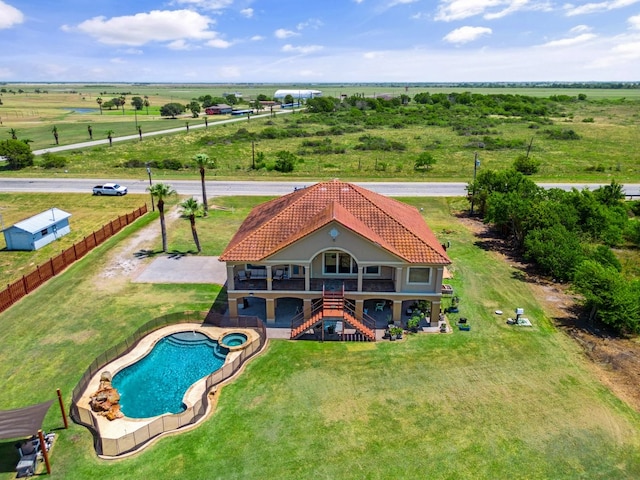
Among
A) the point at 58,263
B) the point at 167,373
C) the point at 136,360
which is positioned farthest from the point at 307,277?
the point at 58,263

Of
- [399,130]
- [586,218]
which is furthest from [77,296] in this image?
[399,130]

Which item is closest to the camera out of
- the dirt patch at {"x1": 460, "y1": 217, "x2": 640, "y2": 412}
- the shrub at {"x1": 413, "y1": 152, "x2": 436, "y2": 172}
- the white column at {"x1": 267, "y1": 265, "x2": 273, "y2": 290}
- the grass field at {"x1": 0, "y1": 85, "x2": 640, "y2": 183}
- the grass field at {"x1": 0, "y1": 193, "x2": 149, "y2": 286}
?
the dirt patch at {"x1": 460, "y1": 217, "x2": 640, "y2": 412}

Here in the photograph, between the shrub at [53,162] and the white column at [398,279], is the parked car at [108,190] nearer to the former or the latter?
the shrub at [53,162]

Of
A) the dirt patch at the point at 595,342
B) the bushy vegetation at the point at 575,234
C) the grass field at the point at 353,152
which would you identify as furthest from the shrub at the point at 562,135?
the dirt patch at the point at 595,342

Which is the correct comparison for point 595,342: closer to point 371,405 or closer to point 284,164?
point 371,405

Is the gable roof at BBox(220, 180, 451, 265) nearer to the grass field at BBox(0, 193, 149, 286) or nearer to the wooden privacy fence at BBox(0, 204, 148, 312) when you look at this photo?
the wooden privacy fence at BBox(0, 204, 148, 312)

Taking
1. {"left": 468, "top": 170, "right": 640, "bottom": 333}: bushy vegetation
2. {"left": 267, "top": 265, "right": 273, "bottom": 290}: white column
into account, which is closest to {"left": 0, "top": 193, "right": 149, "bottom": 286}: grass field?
{"left": 267, "top": 265, "right": 273, "bottom": 290}: white column

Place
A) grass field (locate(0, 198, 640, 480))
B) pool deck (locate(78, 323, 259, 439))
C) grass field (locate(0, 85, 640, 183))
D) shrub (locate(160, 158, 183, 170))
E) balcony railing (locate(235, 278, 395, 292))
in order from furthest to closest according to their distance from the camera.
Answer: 1. shrub (locate(160, 158, 183, 170))
2. grass field (locate(0, 85, 640, 183))
3. balcony railing (locate(235, 278, 395, 292))
4. pool deck (locate(78, 323, 259, 439))
5. grass field (locate(0, 198, 640, 480))
